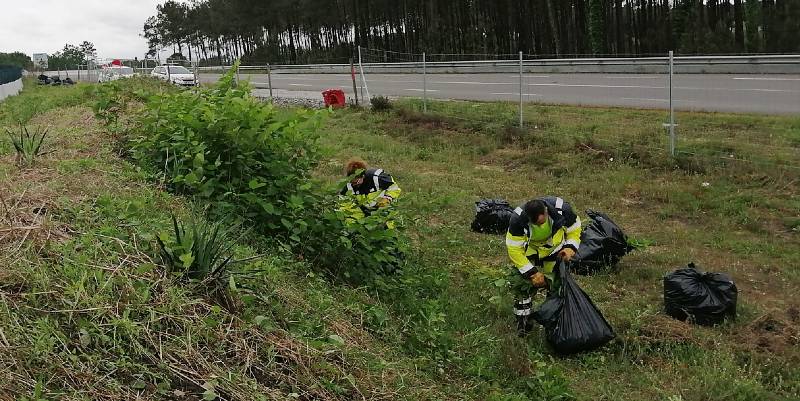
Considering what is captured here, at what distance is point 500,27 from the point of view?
45.2 meters

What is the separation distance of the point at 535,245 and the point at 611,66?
1441cm

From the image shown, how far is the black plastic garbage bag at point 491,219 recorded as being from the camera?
25.8 ft

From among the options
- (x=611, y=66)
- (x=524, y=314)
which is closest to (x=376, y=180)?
(x=524, y=314)

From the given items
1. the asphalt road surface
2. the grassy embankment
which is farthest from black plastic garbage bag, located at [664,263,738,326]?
the asphalt road surface

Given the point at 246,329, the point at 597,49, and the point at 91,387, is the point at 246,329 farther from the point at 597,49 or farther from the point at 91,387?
the point at 597,49

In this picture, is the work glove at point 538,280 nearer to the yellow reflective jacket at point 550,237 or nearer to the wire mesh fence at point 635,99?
the yellow reflective jacket at point 550,237

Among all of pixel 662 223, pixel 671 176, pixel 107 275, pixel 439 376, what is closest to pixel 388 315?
pixel 439 376

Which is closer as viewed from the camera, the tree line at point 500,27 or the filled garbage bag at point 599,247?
the filled garbage bag at point 599,247

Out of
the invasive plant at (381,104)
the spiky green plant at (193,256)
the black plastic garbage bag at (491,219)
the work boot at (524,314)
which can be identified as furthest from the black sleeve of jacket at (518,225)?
the invasive plant at (381,104)

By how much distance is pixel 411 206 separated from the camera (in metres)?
8.74

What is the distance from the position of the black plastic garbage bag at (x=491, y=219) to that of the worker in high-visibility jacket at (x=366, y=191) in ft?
6.98

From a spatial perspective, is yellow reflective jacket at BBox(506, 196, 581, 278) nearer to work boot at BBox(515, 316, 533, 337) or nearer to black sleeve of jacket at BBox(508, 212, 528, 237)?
black sleeve of jacket at BBox(508, 212, 528, 237)

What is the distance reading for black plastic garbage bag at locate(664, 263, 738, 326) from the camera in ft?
16.5

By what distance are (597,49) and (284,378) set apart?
33.5 m
